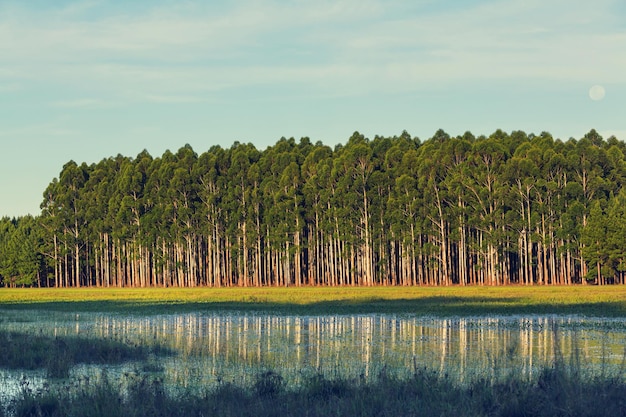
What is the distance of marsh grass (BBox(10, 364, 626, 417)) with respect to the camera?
12836 mm

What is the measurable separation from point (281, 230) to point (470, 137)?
32344 millimetres

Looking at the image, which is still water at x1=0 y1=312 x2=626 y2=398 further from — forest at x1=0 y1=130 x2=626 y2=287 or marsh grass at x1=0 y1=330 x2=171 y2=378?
forest at x1=0 y1=130 x2=626 y2=287

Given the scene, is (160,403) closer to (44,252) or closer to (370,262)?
(370,262)

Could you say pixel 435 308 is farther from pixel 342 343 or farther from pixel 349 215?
pixel 349 215

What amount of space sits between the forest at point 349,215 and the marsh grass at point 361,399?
81.9m

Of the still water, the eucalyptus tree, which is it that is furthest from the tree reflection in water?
the eucalyptus tree

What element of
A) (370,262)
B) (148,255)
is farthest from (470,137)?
(148,255)

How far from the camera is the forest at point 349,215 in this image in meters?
97.7

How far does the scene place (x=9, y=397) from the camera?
52.7ft

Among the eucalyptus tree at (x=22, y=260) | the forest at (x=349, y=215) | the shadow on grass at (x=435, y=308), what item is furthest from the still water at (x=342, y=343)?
the eucalyptus tree at (x=22, y=260)

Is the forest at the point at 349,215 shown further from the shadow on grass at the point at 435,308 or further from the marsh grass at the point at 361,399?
the marsh grass at the point at 361,399

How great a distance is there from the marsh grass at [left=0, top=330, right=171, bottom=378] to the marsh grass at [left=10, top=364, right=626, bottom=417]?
5.63 m

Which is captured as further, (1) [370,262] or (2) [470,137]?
(2) [470,137]

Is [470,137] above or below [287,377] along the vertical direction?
above
